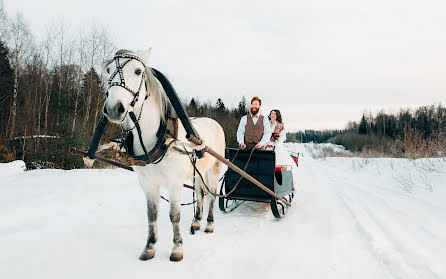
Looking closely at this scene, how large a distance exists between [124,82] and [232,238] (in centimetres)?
256

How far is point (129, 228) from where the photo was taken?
392 cm

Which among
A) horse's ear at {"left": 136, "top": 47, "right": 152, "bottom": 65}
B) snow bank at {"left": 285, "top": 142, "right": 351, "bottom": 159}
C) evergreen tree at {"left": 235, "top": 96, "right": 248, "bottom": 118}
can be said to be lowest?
snow bank at {"left": 285, "top": 142, "right": 351, "bottom": 159}

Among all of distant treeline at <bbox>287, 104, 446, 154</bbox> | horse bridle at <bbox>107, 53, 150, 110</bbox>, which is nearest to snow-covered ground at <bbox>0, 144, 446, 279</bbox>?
horse bridle at <bbox>107, 53, 150, 110</bbox>

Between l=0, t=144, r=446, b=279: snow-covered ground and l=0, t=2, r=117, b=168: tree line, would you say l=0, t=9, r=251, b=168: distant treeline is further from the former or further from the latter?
l=0, t=144, r=446, b=279: snow-covered ground

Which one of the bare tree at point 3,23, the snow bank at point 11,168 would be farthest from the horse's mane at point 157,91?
the bare tree at point 3,23

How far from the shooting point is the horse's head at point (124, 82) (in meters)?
2.03

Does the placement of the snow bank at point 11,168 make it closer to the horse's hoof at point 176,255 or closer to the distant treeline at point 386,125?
the horse's hoof at point 176,255

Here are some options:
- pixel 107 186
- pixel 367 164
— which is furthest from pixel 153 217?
pixel 367 164

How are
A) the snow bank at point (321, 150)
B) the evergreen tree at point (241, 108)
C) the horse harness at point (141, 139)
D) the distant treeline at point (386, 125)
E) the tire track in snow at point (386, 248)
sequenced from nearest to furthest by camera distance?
the horse harness at point (141, 139) < the tire track in snow at point (386, 248) < the snow bank at point (321, 150) < the distant treeline at point (386, 125) < the evergreen tree at point (241, 108)

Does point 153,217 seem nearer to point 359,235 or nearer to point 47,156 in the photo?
point 359,235

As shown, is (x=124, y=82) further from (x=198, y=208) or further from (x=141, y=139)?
(x=198, y=208)

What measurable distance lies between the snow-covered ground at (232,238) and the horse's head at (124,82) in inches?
65.5

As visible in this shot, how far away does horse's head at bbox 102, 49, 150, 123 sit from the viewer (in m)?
2.03

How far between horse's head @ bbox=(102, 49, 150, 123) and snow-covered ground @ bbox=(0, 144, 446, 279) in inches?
65.5
